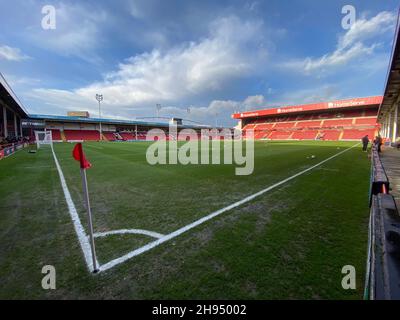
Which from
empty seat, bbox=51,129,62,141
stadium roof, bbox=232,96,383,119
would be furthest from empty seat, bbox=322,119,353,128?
empty seat, bbox=51,129,62,141

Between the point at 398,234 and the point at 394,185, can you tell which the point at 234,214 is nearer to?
the point at 398,234

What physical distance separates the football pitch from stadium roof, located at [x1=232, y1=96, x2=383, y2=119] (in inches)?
2199

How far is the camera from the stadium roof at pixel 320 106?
50.0 meters

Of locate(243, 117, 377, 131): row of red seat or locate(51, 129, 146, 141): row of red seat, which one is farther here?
locate(51, 129, 146, 141): row of red seat

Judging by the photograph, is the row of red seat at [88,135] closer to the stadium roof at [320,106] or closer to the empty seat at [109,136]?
the empty seat at [109,136]

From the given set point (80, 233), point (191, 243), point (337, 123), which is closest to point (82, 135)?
point (80, 233)

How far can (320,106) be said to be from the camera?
59.3m

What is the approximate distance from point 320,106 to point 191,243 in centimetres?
6939

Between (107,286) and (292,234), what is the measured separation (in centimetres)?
293

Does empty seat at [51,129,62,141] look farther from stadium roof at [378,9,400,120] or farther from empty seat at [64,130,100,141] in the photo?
stadium roof at [378,9,400,120]

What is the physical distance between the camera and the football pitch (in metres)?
2.22

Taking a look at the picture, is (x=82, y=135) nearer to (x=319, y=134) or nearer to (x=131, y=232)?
(x=131, y=232)
